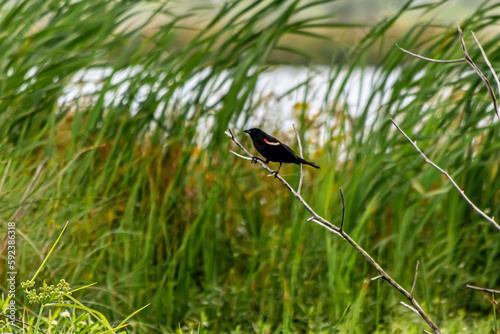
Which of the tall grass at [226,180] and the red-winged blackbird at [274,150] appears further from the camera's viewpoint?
the tall grass at [226,180]

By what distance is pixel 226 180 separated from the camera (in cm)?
467

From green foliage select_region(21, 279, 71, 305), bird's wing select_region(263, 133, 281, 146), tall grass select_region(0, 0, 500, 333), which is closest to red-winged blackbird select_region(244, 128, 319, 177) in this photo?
bird's wing select_region(263, 133, 281, 146)

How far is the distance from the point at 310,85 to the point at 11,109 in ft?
6.72

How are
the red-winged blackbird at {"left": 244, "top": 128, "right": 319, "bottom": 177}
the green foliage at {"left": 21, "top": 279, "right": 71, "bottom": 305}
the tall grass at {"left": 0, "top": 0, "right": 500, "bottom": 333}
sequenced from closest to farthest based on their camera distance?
the red-winged blackbird at {"left": 244, "top": 128, "right": 319, "bottom": 177} < the green foliage at {"left": 21, "top": 279, "right": 71, "bottom": 305} < the tall grass at {"left": 0, "top": 0, "right": 500, "bottom": 333}

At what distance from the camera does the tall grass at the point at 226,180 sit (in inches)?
164

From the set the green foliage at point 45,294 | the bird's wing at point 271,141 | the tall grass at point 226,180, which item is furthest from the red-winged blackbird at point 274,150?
the tall grass at point 226,180

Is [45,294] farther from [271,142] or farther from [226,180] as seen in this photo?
[226,180]

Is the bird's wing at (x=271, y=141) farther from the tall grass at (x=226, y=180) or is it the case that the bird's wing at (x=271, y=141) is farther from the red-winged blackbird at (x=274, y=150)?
the tall grass at (x=226, y=180)

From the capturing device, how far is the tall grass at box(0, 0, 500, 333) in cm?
417

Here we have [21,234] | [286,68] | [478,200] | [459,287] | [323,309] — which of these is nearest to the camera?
[21,234]

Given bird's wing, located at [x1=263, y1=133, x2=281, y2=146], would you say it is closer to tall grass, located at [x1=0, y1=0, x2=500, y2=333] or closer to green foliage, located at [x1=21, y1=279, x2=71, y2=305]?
green foliage, located at [x1=21, y1=279, x2=71, y2=305]

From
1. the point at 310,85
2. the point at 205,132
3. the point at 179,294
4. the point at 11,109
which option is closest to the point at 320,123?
the point at 310,85

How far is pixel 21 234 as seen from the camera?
369cm

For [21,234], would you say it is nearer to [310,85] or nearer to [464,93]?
[310,85]
